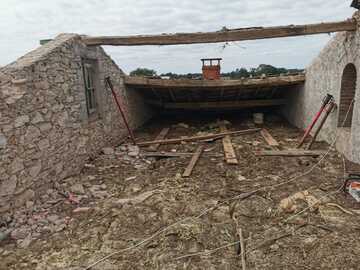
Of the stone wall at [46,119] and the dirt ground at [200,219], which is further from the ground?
the stone wall at [46,119]

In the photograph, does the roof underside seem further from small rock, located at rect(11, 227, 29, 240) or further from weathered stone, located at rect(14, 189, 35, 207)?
small rock, located at rect(11, 227, 29, 240)

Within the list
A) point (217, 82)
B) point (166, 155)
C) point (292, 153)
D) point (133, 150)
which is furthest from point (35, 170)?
point (217, 82)

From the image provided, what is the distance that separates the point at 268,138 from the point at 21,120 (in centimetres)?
615

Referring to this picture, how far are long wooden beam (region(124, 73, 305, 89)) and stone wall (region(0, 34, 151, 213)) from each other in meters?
1.74

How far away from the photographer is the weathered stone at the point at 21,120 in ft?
12.4

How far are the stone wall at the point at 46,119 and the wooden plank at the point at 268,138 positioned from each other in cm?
444

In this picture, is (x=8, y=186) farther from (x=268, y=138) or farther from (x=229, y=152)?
(x=268, y=138)

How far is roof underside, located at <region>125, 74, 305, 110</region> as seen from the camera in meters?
8.12

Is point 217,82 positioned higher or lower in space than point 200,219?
higher

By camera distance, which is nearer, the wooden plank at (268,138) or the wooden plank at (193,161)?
the wooden plank at (193,161)

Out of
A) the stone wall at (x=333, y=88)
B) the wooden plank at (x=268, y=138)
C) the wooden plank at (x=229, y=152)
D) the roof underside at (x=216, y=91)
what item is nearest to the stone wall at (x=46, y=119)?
the roof underside at (x=216, y=91)

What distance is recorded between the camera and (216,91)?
9.05m

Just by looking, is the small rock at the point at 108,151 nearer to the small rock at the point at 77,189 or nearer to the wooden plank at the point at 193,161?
the small rock at the point at 77,189

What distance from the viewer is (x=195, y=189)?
457 cm
